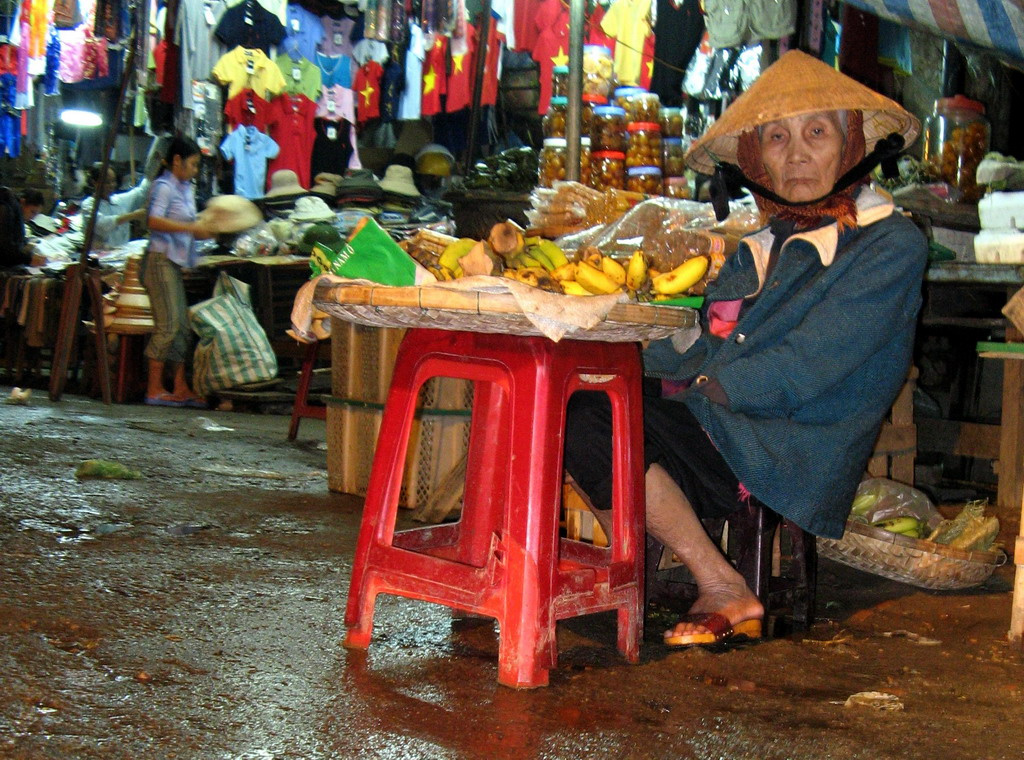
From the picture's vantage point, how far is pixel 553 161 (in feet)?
18.1

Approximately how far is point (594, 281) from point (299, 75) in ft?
29.7

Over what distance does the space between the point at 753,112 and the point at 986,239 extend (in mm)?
2089

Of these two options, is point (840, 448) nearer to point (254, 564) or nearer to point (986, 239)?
point (254, 564)

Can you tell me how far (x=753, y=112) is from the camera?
2771mm

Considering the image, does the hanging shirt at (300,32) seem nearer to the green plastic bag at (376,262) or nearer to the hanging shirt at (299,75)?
the hanging shirt at (299,75)

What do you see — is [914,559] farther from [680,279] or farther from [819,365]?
[680,279]

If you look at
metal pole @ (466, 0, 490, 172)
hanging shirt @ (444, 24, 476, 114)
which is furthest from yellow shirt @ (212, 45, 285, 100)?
metal pole @ (466, 0, 490, 172)

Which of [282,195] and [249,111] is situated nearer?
[282,195]

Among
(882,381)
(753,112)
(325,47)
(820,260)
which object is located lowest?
(882,381)

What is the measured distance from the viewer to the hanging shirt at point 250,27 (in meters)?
10.2

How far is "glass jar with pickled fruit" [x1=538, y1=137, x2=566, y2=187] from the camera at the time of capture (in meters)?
5.49

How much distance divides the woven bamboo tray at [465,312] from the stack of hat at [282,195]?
7825 mm

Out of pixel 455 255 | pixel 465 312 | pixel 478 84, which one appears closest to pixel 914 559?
pixel 455 255

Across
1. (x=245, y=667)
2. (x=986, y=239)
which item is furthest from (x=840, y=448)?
(x=986, y=239)
